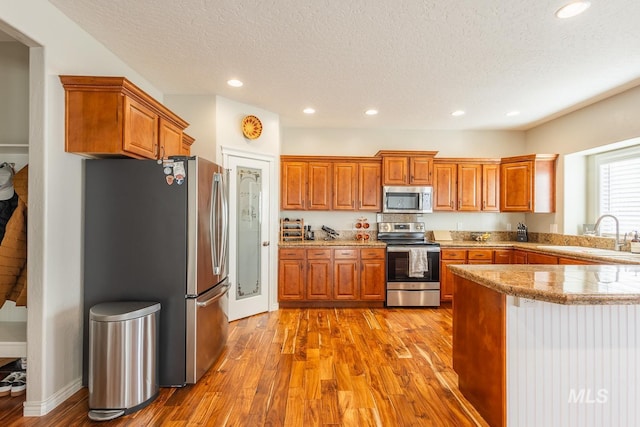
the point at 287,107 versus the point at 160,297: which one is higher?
the point at 287,107

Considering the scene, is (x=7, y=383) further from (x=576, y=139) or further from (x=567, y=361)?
(x=576, y=139)

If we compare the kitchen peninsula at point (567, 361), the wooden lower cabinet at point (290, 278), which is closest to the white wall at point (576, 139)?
the kitchen peninsula at point (567, 361)

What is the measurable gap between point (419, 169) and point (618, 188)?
244 centimetres

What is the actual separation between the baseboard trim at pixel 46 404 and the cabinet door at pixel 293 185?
10.2 ft

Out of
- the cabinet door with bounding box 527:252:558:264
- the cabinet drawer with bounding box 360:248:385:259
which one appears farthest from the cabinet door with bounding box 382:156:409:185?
the cabinet door with bounding box 527:252:558:264

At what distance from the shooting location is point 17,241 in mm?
2166

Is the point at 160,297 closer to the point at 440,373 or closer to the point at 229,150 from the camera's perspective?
the point at 229,150

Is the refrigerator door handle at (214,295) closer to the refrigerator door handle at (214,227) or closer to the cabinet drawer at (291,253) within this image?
the refrigerator door handle at (214,227)

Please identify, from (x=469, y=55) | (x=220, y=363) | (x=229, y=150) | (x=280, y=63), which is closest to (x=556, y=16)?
(x=469, y=55)

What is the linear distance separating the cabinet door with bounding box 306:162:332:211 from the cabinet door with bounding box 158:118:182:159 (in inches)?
80.6

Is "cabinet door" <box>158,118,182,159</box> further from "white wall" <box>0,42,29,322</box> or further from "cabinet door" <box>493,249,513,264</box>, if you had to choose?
"cabinet door" <box>493,249,513,264</box>

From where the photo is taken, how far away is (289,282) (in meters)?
4.36

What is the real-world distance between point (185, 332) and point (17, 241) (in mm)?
1310

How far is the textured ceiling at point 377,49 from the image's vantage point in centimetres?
211
